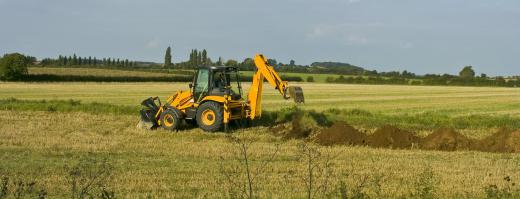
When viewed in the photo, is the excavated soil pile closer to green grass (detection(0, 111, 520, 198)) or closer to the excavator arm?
green grass (detection(0, 111, 520, 198))

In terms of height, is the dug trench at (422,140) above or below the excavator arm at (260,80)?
below

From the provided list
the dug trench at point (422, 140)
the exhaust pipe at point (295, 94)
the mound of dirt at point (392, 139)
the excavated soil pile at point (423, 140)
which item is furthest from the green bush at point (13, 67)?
the mound of dirt at point (392, 139)

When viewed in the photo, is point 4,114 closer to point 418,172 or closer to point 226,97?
point 226,97

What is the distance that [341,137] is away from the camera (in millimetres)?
15938

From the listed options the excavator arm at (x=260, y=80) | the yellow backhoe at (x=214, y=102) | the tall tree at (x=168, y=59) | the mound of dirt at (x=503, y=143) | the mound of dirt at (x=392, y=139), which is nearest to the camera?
the mound of dirt at (x=503, y=143)

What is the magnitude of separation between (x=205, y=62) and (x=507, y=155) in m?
9.09

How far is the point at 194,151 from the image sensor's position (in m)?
13.8

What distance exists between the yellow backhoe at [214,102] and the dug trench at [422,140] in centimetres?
219

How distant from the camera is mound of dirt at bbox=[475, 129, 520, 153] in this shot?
49.2 ft

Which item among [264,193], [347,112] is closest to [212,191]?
[264,193]

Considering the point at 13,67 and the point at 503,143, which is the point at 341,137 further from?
the point at 13,67

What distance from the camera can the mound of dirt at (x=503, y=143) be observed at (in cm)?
1500

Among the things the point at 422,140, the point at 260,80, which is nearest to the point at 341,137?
the point at 422,140

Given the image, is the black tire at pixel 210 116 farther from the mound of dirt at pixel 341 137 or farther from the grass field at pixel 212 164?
the mound of dirt at pixel 341 137
